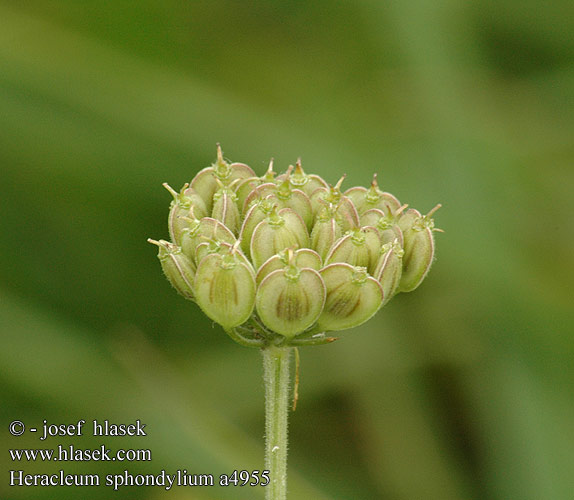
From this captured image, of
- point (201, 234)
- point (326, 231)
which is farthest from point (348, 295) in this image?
point (201, 234)

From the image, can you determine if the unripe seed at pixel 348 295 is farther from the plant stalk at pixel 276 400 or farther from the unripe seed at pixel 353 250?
the plant stalk at pixel 276 400

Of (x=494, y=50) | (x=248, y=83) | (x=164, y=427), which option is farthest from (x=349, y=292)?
(x=494, y=50)

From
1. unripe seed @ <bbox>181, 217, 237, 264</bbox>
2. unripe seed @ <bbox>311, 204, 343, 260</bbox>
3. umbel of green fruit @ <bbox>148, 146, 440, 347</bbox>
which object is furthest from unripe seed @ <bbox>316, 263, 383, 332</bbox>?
unripe seed @ <bbox>181, 217, 237, 264</bbox>

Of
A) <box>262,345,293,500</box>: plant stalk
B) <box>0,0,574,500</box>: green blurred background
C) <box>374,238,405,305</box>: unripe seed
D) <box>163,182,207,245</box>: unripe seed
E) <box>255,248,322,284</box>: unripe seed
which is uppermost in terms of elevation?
<box>0,0,574,500</box>: green blurred background

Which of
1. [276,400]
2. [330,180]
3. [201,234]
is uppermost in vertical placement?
[330,180]

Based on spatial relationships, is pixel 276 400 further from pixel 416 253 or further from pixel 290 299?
pixel 416 253

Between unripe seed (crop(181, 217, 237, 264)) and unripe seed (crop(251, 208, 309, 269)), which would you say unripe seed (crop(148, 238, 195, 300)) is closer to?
unripe seed (crop(181, 217, 237, 264))

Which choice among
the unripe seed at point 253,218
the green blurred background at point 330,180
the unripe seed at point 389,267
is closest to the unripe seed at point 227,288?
the unripe seed at point 253,218
